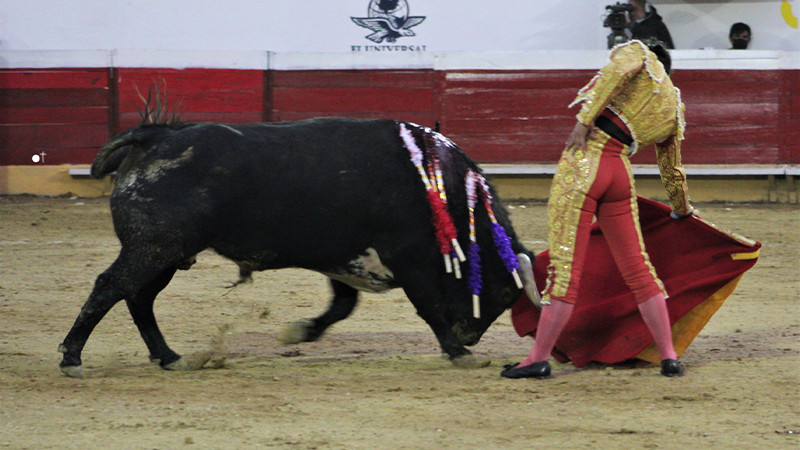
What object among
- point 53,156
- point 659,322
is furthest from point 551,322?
point 53,156

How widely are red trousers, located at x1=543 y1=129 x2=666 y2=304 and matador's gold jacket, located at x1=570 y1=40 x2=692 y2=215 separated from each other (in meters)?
0.09

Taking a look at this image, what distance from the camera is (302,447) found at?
9.41ft

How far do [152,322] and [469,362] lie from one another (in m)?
1.11

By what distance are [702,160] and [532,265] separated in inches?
239

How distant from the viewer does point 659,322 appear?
359 cm

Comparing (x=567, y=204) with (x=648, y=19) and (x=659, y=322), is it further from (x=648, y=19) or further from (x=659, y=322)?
(x=648, y=19)

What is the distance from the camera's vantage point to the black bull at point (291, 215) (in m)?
3.62

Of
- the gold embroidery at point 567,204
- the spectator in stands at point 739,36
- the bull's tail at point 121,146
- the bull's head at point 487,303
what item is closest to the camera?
the gold embroidery at point 567,204

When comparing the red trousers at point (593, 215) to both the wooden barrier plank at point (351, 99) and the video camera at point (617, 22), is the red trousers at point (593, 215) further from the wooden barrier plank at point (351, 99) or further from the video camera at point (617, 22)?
the wooden barrier plank at point (351, 99)

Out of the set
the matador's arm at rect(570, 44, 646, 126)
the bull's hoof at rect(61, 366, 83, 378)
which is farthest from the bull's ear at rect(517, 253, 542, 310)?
the bull's hoof at rect(61, 366, 83, 378)

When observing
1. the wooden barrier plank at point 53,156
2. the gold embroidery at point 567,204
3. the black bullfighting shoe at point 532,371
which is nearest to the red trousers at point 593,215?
the gold embroidery at point 567,204

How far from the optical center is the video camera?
9.63 metres

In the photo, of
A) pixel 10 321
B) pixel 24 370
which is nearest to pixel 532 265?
pixel 24 370

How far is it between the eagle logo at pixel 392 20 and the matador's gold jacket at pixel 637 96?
7.16 metres
